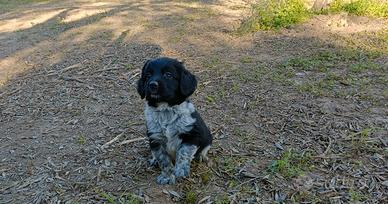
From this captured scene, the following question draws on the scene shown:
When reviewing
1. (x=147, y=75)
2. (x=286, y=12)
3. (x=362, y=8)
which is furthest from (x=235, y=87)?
(x=362, y=8)

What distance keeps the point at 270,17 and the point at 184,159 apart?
6464 millimetres

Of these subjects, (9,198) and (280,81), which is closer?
(9,198)

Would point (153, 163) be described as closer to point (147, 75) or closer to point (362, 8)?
point (147, 75)

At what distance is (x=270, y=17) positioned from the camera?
9.58 m

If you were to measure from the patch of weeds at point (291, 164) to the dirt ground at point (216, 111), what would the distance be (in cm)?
2

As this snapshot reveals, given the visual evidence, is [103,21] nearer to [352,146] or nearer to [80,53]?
[80,53]

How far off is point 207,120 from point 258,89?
128 centimetres

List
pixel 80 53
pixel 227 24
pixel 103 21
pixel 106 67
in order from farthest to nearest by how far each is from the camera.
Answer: pixel 103 21 < pixel 227 24 < pixel 80 53 < pixel 106 67

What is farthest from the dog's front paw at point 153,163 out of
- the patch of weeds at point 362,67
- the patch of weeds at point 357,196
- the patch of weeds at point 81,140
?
the patch of weeds at point 362,67

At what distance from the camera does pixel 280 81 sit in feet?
21.3

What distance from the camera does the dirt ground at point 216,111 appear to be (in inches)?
157

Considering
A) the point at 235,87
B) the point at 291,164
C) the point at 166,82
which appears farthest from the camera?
the point at 235,87

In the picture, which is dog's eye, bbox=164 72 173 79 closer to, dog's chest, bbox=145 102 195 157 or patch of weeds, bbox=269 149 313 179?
dog's chest, bbox=145 102 195 157

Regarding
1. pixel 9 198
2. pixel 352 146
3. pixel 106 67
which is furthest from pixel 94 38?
pixel 352 146
